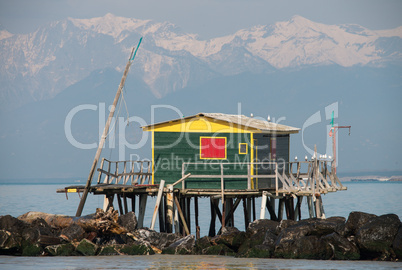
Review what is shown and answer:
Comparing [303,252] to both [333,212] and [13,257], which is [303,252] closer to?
[13,257]

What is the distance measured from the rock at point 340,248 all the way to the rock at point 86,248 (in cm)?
919

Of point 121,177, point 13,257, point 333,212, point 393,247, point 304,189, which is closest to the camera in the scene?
point 393,247

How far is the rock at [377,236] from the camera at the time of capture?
27219 mm

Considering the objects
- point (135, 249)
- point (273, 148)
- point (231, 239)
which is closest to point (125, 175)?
point (273, 148)

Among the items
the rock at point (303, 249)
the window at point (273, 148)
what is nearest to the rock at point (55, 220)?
the rock at point (303, 249)

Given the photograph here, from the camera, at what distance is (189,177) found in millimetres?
34719

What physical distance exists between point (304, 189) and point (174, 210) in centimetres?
619

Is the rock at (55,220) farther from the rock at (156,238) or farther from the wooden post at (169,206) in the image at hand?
the wooden post at (169,206)

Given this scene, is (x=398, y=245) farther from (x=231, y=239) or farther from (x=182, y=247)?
(x=182, y=247)

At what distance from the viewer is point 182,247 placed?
3036cm

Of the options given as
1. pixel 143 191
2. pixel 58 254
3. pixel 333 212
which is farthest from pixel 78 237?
pixel 333 212

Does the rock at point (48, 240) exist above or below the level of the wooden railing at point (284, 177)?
below

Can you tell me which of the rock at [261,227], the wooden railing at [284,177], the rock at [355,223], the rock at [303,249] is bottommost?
the rock at [303,249]

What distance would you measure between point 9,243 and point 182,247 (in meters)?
7.00
